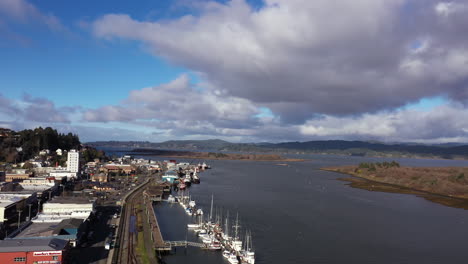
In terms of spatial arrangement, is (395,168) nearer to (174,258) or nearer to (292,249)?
(292,249)

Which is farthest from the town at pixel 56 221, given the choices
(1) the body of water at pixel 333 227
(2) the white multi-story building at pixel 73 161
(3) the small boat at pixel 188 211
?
(2) the white multi-story building at pixel 73 161

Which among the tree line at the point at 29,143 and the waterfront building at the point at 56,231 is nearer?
the waterfront building at the point at 56,231

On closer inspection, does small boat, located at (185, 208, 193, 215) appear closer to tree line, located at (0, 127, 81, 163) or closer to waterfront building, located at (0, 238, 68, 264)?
waterfront building, located at (0, 238, 68, 264)

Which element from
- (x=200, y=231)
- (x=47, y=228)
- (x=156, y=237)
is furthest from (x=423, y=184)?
(x=47, y=228)

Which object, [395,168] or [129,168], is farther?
[395,168]

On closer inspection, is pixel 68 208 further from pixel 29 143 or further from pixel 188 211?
pixel 29 143

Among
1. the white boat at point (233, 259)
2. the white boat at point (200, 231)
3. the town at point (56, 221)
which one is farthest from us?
the white boat at point (200, 231)

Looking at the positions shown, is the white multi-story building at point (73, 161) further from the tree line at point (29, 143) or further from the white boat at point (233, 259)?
the white boat at point (233, 259)

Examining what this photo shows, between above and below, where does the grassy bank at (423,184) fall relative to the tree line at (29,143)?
below

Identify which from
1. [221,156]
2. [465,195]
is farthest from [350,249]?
[221,156]

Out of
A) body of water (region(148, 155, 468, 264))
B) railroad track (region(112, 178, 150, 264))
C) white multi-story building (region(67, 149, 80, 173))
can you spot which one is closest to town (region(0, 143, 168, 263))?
railroad track (region(112, 178, 150, 264))
